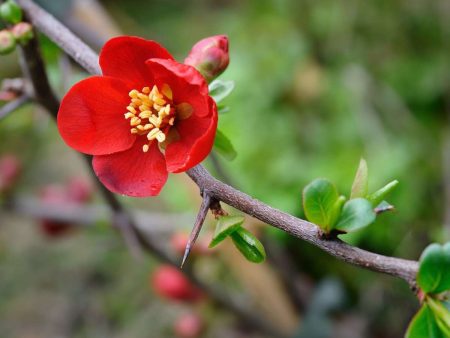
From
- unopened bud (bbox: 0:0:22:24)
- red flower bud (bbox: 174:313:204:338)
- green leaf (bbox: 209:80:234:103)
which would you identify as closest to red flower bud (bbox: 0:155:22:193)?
red flower bud (bbox: 174:313:204:338)

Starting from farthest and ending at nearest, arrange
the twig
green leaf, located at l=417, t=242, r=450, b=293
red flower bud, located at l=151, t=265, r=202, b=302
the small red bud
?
the small red bud
red flower bud, located at l=151, t=265, r=202, b=302
the twig
green leaf, located at l=417, t=242, r=450, b=293

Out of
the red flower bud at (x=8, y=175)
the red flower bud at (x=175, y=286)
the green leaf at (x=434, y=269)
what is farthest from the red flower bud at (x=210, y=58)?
the red flower bud at (x=8, y=175)

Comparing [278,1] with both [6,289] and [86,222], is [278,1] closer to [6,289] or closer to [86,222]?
[86,222]

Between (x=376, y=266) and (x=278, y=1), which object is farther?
(x=278, y=1)

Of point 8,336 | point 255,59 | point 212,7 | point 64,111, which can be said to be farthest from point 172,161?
point 212,7

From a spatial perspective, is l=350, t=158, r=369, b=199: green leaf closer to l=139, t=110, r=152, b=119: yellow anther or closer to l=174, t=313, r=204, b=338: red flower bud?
l=139, t=110, r=152, b=119: yellow anther
